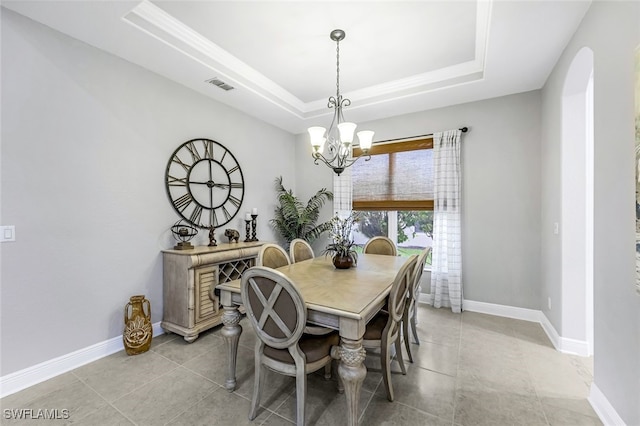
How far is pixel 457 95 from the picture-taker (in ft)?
11.3

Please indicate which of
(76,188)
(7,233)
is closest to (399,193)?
(76,188)

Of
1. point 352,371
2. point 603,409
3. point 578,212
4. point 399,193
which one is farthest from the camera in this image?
point 399,193

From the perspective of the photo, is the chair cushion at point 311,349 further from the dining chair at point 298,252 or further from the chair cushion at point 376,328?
the dining chair at point 298,252

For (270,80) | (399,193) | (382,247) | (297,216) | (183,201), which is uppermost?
(270,80)

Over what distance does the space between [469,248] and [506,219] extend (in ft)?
1.85

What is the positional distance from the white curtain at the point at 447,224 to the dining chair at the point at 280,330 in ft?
8.13

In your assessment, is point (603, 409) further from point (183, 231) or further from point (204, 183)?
point (204, 183)

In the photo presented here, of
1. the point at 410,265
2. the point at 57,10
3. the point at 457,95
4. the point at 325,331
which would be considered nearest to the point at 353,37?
the point at 457,95

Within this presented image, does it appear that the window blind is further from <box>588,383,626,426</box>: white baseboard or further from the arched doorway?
<box>588,383,626,426</box>: white baseboard

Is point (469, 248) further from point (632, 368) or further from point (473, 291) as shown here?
point (632, 368)

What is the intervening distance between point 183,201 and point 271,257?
1387mm

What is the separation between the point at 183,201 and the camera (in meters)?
3.18

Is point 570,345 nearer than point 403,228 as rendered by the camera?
Yes

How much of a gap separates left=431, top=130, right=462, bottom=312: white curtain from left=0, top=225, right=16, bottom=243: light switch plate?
13.8ft
